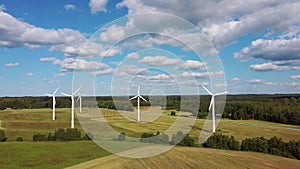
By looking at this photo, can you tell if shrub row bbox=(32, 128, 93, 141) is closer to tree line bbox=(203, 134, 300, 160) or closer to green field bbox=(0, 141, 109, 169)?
green field bbox=(0, 141, 109, 169)

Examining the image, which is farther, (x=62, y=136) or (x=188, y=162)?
(x=62, y=136)

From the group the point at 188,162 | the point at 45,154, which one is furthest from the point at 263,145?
the point at 45,154

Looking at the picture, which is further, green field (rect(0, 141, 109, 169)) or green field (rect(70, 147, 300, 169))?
green field (rect(0, 141, 109, 169))

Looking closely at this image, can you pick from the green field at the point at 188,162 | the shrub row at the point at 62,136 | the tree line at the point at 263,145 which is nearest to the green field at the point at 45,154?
the green field at the point at 188,162

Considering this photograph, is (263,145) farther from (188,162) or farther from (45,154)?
(45,154)

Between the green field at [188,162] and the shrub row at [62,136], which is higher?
the shrub row at [62,136]

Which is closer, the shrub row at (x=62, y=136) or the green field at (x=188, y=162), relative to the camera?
the green field at (x=188, y=162)

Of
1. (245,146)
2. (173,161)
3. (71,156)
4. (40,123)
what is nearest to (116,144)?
(71,156)

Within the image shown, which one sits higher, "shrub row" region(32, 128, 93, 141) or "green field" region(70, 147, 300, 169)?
"shrub row" region(32, 128, 93, 141)

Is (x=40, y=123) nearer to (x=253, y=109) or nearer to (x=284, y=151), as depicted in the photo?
(x=284, y=151)

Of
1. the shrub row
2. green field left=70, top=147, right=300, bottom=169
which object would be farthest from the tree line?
the shrub row

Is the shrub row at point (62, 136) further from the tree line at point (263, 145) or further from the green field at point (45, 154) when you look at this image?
the tree line at point (263, 145)

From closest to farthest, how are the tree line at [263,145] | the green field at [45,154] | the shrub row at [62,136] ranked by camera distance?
the green field at [45,154]
the tree line at [263,145]
the shrub row at [62,136]
